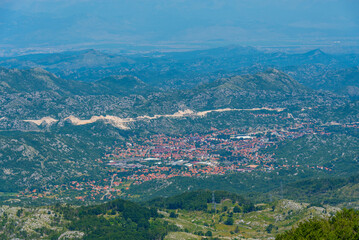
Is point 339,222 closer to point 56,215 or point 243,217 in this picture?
point 243,217

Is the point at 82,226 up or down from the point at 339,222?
down

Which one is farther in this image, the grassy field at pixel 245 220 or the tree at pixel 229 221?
the tree at pixel 229 221

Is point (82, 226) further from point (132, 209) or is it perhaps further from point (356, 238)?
point (356, 238)

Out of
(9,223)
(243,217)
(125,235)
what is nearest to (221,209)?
(243,217)

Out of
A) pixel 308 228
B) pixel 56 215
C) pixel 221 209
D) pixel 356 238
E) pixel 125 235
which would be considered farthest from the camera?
pixel 221 209

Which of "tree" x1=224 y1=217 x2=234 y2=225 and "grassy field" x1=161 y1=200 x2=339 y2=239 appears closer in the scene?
"grassy field" x1=161 y1=200 x2=339 y2=239

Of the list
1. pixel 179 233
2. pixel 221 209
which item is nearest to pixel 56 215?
pixel 179 233

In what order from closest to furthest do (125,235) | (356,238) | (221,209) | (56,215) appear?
(356,238)
(125,235)
(56,215)
(221,209)

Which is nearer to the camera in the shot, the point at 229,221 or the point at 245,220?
the point at 229,221

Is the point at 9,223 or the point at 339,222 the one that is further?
the point at 9,223

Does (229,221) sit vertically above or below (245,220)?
above
